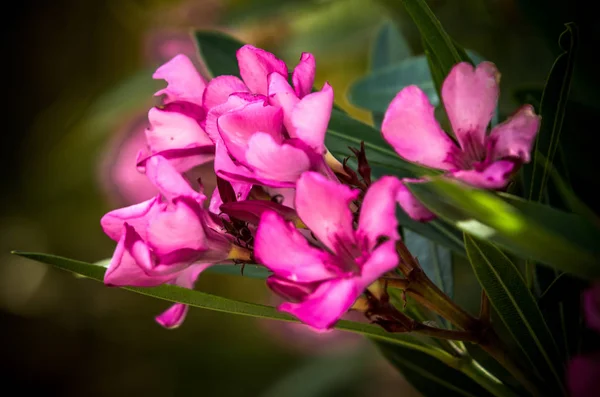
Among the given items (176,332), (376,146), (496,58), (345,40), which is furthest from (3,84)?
(376,146)

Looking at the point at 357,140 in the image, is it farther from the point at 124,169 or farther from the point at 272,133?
the point at 124,169

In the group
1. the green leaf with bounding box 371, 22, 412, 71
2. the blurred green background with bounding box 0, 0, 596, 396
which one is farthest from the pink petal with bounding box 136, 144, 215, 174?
the blurred green background with bounding box 0, 0, 596, 396

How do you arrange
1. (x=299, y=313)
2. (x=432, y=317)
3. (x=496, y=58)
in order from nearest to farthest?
1. (x=299, y=313)
2. (x=432, y=317)
3. (x=496, y=58)

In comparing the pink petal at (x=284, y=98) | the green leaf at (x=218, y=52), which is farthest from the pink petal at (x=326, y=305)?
the green leaf at (x=218, y=52)

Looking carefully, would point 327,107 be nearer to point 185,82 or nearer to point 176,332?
point 185,82

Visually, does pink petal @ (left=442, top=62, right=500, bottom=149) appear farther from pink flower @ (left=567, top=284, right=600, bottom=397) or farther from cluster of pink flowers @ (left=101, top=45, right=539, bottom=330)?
pink flower @ (left=567, top=284, right=600, bottom=397)
